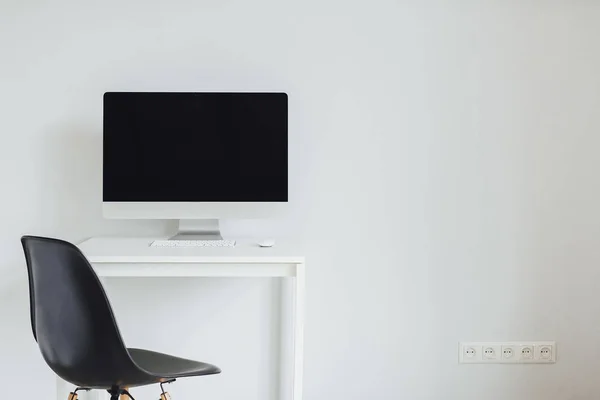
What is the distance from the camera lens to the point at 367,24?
2.79m

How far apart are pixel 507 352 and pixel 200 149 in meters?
1.50

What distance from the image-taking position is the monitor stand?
2637mm

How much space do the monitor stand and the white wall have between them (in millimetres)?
158

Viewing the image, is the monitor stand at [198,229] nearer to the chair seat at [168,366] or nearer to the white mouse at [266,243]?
the white mouse at [266,243]

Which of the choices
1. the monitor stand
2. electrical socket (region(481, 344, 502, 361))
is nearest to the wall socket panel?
electrical socket (region(481, 344, 502, 361))

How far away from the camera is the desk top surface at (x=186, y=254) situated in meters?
2.29

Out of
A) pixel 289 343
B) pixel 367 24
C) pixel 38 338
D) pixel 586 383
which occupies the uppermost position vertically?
pixel 367 24

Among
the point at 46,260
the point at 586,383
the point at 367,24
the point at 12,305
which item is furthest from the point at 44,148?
the point at 586,383

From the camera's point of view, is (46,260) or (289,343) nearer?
(46,260)

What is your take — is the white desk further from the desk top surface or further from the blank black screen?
the blank black screen

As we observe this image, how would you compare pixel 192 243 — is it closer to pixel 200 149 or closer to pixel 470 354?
pixel 200 149

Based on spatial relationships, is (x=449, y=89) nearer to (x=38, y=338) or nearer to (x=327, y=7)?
(x=327, y=7)

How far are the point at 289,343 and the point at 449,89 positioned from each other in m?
1.22

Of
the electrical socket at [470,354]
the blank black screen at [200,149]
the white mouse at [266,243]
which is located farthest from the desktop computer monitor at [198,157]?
the electrical socket at [470,354]
